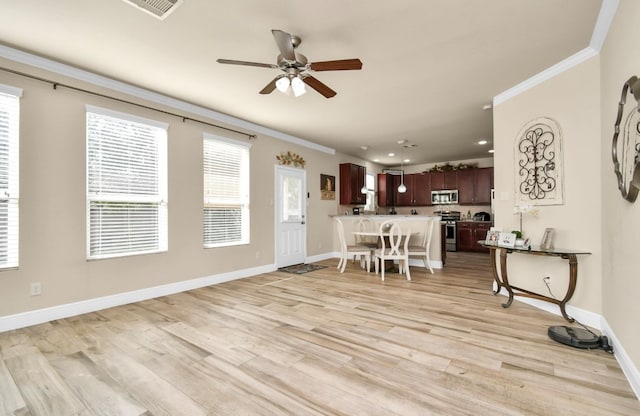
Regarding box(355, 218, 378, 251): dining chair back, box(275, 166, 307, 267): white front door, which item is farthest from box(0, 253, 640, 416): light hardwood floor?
box(355, 218, 378, 251): dining chair back

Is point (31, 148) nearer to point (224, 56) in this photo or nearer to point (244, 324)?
point (224, 56)

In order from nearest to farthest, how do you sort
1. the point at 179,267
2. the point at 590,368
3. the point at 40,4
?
1. the point at 590,368
2. the point at 40,4
3. the point at 179,267

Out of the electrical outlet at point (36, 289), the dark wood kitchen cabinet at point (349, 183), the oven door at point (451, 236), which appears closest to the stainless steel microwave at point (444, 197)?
the oven door at point (451, 236)

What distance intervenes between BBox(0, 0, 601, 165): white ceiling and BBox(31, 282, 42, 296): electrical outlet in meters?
2.28

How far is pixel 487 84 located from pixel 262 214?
3960 millimetres

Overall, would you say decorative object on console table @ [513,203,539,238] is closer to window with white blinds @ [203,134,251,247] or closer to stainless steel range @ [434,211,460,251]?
window with white blinds @ [203,134,251,247]

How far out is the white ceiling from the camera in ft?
7.41

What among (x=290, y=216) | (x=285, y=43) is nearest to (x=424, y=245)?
(x=290, y=216)

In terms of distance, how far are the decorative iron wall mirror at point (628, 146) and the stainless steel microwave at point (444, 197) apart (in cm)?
633

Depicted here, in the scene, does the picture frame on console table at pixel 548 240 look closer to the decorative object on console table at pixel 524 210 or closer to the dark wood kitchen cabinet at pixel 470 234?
the decorative object on console table at pixel 524 210

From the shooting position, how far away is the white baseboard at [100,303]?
284cm

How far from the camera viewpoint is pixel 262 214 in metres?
5.45

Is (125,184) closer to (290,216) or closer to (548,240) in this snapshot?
(290,216)

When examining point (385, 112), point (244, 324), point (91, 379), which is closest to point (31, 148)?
point (91, 379)
